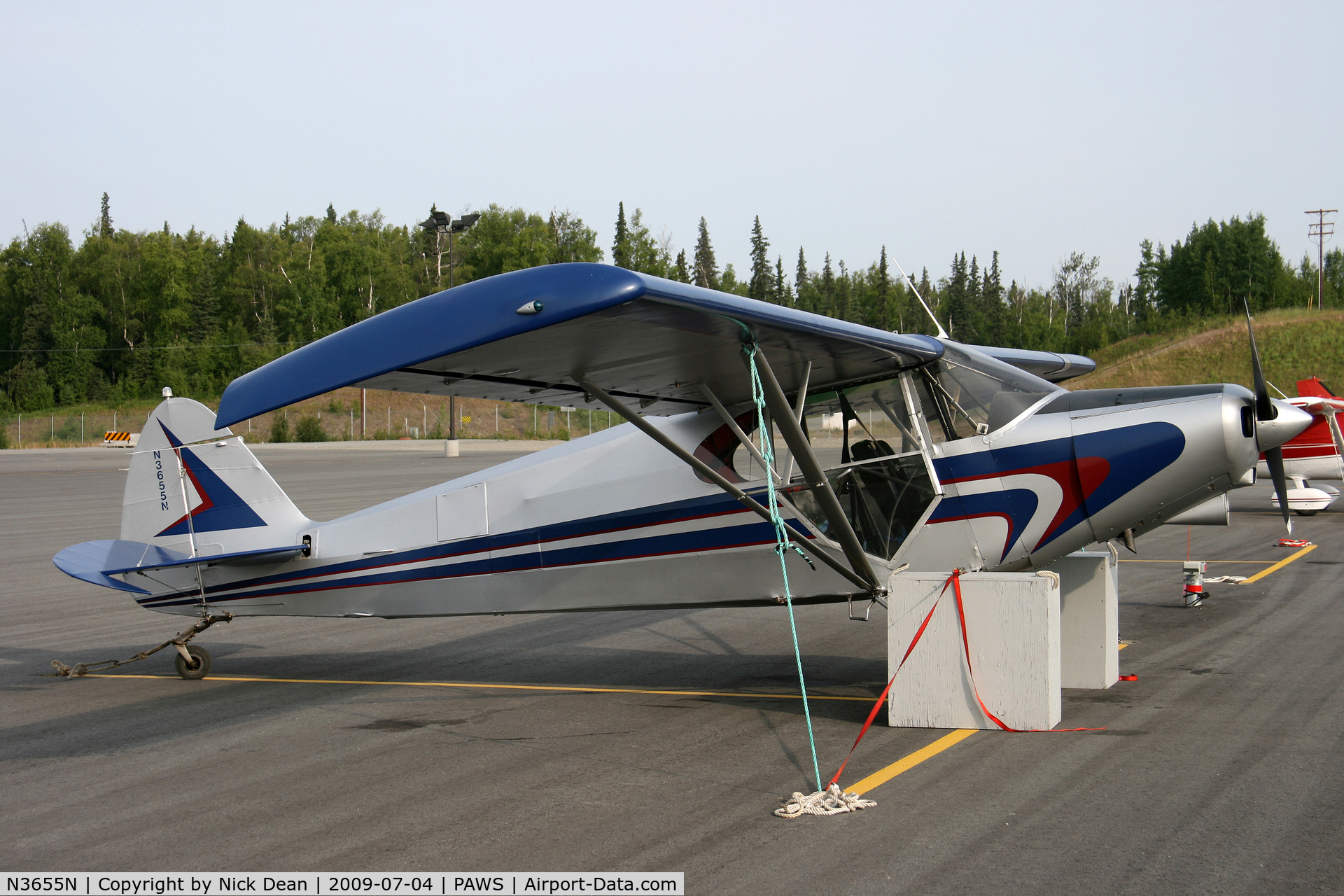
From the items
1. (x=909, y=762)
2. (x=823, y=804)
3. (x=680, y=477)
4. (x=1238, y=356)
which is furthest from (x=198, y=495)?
(x=1238, y=356)

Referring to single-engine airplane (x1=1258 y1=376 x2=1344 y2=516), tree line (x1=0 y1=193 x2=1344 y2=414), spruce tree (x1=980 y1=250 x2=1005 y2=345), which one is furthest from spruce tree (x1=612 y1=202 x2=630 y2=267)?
single-engine airplane (x1=1258 y1=376 x2=1344 y2=516)

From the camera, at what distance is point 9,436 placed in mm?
67312

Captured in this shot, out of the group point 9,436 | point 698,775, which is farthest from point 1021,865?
point 9,436

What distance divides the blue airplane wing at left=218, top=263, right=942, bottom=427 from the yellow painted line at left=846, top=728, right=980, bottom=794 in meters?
2.44

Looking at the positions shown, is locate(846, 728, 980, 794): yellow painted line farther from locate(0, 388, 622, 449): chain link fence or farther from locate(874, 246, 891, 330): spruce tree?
locate(874, 246, 891, 330): spruce tree

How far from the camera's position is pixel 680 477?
718cm

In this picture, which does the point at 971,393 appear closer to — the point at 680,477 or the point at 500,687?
the point at 680,477

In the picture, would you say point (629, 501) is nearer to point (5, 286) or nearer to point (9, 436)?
point (9, 436)

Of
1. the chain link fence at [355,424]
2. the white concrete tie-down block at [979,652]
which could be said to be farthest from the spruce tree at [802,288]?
the white concrete tie-down block at [979,652]

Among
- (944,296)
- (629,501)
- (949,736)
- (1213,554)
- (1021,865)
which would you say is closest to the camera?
(1021,865)

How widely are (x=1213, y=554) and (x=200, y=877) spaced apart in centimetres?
1524

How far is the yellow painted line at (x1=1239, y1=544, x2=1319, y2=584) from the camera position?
12.4 metres

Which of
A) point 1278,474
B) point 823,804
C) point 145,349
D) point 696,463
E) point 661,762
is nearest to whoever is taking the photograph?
point 823,804

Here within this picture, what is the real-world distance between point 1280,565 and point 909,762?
1090 centimetres
